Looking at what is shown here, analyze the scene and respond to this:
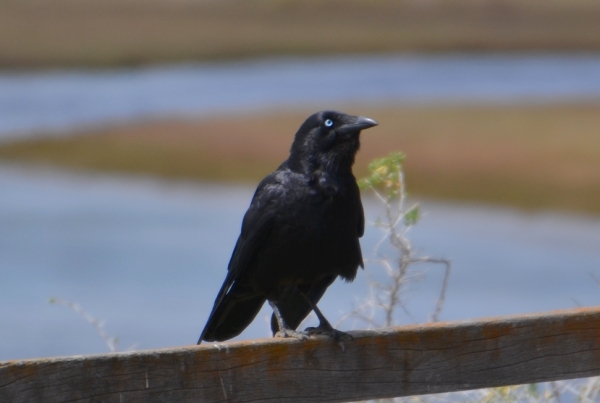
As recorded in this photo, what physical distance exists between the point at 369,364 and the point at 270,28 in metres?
42.1

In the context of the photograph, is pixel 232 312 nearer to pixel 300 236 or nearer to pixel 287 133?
pixel 300 236

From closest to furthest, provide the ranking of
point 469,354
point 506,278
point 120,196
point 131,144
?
point 469,354 < point 506,278 < point 120,196 < point 131,144

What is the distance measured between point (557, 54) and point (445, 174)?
19177 mm

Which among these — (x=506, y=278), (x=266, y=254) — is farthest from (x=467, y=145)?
(x=266, y=254)

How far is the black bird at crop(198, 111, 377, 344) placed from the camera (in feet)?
14.3

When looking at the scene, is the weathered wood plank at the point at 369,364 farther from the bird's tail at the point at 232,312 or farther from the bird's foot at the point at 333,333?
the bird's tail at the point at 232,312

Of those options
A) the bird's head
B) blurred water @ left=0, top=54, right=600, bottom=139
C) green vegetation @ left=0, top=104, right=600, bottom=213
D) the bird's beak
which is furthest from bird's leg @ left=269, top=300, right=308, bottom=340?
blurred water @ left=0, top=54, right=600, bottom=139

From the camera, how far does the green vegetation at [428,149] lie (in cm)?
1603

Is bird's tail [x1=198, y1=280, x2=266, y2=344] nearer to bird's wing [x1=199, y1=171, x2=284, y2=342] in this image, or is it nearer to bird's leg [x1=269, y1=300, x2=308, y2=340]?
bird's wing [x1=199, y1=171, x2=284, y2=342]

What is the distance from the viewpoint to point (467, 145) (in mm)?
18594

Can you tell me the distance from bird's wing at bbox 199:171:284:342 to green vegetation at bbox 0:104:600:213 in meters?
10.6

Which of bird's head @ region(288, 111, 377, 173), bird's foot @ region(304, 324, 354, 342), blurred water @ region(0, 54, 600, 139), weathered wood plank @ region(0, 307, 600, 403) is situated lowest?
weathered wood plank @ region(0, 307, 600, 403)

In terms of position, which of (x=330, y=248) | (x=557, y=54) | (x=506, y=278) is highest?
(x=557, y=54)

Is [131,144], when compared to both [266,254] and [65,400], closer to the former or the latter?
[266,254]
